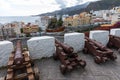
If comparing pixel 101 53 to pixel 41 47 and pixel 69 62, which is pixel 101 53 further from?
pixel 41 47

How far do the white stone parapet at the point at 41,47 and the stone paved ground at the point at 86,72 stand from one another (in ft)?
1.24

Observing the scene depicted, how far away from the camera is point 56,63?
443cm

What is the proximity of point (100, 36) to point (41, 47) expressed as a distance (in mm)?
2680

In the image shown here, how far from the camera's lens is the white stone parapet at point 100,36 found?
5.75 metres

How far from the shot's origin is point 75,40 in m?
5.41

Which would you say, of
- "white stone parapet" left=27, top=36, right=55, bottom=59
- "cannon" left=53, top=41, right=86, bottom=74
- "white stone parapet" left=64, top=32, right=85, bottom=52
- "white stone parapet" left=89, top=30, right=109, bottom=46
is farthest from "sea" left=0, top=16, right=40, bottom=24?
"cannon" left=53, top=41, right=86, bottom=74

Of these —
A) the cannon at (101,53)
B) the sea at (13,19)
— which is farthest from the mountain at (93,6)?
the cannon at (101,53)

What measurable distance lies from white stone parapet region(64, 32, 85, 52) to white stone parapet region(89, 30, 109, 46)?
21.0 inches

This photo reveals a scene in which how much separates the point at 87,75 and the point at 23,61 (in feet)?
5.58

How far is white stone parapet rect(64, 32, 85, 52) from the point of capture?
209 inches

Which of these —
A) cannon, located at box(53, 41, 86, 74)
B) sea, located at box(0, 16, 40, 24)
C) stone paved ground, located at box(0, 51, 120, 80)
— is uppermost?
sea, located at box(0, 16, 40, 24)

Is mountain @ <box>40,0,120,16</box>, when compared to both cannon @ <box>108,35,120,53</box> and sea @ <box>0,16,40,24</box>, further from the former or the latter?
cannon @ <box>108,35,120,53</box>

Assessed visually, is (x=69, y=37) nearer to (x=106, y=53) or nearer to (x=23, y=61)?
(x=106, y=53)

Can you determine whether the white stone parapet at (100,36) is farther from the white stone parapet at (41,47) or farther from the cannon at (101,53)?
the white stone parapet at (41,47)
